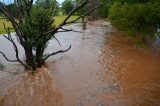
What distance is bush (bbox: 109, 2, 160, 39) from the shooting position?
54.0 feet

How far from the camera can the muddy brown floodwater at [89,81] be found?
1009cm

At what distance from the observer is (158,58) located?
16516mm

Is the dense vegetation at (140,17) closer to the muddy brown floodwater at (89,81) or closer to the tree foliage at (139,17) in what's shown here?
the tree foliage at (139,17)

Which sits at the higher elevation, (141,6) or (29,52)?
(141,6)

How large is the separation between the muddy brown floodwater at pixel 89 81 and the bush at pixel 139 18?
57.9 inches

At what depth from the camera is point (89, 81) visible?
12164mm

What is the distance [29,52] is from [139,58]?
6.88 meters

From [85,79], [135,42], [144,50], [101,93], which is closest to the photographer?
[101,93]

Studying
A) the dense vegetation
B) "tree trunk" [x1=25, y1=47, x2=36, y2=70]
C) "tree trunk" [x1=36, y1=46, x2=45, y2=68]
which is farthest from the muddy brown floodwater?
the dense vegetation

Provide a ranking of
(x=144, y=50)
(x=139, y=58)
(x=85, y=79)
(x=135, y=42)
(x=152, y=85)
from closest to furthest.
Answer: (x=152, y=85) < (x=85, y=79) < (x=139, y=58) < (x=144, y=50) < (x=135, y=42)

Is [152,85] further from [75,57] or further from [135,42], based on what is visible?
[135,42]

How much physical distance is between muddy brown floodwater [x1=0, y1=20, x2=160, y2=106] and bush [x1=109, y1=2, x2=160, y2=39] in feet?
4.83

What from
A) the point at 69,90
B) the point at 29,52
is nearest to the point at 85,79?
the point at 69,90

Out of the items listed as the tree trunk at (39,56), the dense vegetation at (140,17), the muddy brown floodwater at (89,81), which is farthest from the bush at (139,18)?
the tree trunk at (39,56)
